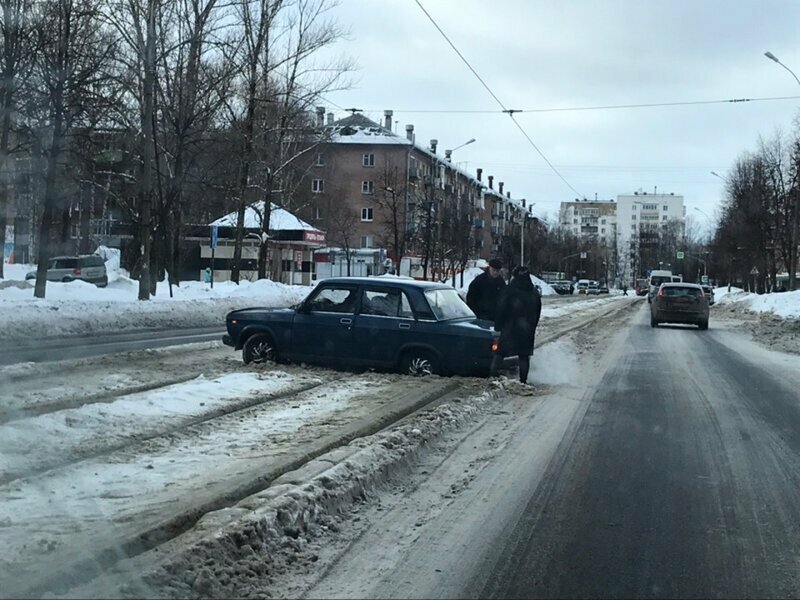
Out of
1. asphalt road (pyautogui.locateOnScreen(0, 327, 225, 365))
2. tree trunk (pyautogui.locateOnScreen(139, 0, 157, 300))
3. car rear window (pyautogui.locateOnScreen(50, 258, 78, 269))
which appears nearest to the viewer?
asphalt road (pyautogui.locateOnScreen(0, 327, 225, 365))

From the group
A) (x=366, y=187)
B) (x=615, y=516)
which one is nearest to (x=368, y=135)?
(x=366, y=187)

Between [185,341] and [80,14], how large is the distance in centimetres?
937

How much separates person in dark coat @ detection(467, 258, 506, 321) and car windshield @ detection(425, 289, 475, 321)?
1069 millimetres

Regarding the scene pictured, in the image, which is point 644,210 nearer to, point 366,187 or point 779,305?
point 366,187

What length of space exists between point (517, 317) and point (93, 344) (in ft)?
28.9

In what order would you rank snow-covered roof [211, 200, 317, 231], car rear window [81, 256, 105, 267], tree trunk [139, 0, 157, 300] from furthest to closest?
snow-covered roof [211, 200, 317, 231] < car rear window [81, 256, 105, 267] < tree trunk [139, 0, 157, 300]

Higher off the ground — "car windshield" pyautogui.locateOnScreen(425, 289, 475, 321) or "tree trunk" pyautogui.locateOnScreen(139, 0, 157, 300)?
"tree trunk" pyautogui.locateOnScreen(139, 0, 157, 300)

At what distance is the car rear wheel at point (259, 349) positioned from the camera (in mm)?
12789

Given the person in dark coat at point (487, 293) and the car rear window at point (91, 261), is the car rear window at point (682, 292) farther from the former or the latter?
the car rear window at point (91, 261)

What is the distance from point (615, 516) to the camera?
19.3 ft

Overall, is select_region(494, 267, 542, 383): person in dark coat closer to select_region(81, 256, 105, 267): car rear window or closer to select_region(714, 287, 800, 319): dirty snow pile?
select_region(714, 287, 800, 319): dirty snow pile

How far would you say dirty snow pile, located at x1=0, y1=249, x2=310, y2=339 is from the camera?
63.2 ft

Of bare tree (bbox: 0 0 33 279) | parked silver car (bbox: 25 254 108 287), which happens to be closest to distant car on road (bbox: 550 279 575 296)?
parked silver car (bbox: 25 254 108 287)

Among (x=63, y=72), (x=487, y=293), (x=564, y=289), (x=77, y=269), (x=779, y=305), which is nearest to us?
(x=487, y=293)
